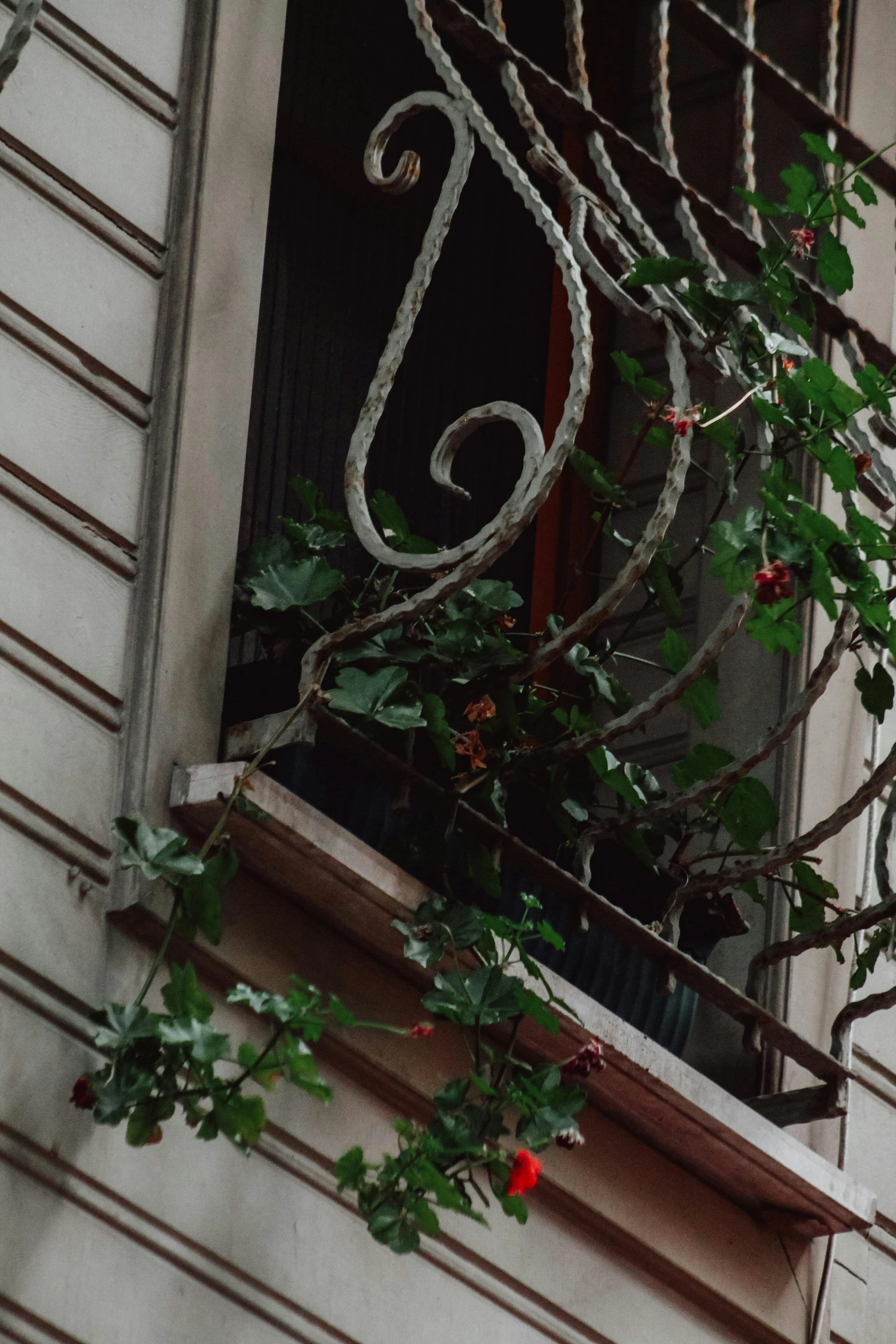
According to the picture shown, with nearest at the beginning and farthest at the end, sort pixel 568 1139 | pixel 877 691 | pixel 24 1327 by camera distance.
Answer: pixel 24 1327 < pixel 568 1139 < pixel 877 691

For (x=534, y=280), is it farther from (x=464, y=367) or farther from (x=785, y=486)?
(x=785, y=486)

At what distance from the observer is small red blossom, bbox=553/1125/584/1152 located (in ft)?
11.4

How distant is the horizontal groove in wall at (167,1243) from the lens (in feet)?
10.5

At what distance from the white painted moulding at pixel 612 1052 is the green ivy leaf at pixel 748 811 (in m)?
0.41

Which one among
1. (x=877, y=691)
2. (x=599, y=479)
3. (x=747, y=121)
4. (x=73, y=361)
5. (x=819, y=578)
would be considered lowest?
(x=73, y=361)

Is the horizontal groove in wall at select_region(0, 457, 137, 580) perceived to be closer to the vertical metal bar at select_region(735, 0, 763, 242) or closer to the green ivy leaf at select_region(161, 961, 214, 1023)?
the green ivy leaf at select_region(161, 961, 214, 1023)

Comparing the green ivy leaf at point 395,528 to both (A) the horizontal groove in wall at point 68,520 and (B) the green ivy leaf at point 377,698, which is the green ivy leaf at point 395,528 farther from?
(A) the horizontal groove in wall at point 68,520

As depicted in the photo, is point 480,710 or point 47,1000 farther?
point 480,710

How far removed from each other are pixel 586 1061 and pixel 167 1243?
23.6 inches

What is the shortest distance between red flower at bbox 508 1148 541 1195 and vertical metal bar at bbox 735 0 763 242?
1.81 m

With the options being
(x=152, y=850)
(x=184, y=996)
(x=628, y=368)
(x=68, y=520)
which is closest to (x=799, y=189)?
(x=628, y=368)

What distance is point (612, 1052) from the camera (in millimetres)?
3828

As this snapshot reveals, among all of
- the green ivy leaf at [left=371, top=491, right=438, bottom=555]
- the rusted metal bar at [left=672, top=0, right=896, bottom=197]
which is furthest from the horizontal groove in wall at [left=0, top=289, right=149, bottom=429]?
the rusted metal bar at [left=672, top=0, right=896, bottom=197]

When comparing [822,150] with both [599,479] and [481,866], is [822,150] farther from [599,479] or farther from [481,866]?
[481,866]
